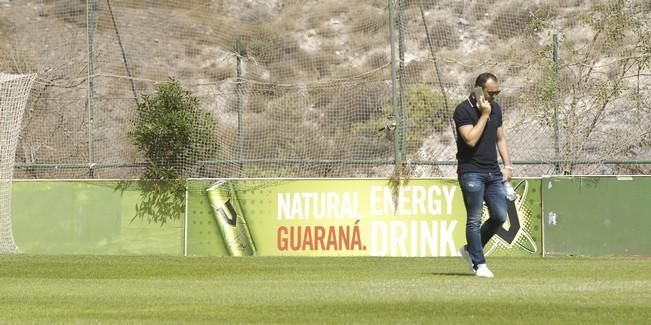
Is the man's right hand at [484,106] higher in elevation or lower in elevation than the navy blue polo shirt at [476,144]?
Result: higher

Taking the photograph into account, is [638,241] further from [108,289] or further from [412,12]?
[412,12]

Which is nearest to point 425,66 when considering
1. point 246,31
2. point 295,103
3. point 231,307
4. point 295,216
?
point 295,103

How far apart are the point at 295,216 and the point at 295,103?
3.58 meters

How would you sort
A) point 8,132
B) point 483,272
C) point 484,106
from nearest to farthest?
point 484,106 < point 483,272 < point 8,132

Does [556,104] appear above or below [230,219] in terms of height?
above

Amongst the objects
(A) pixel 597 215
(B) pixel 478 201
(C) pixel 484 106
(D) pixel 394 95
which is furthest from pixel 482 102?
(D) pixel 394 95

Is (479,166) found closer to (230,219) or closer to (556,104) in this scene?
(556,104)

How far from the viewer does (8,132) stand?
2117 centimetres

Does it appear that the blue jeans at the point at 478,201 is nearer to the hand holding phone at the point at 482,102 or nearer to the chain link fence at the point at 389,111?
the hand holding phone at the point at 482,102

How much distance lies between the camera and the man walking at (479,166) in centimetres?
1202

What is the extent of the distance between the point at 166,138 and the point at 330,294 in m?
12.4

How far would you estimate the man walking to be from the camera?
1202cm

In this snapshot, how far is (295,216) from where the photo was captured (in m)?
20.1

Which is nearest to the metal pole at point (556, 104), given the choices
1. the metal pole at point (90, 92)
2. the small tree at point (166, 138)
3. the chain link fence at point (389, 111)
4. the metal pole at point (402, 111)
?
the chain link fence at point (389, 111)
